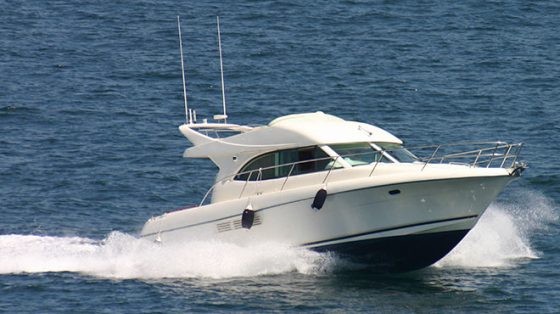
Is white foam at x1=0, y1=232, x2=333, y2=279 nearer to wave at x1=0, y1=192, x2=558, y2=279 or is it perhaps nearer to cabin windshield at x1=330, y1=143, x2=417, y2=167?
wave at x1=0, y1=192, x2=558, y2=279

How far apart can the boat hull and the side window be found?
630 millimetres

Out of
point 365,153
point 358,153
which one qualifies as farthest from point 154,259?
point 365,153

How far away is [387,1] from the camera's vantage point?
2313 inches

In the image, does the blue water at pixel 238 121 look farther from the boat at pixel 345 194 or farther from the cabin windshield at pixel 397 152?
the cabin windshield at pixel 397 152

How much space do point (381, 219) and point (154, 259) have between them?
16.0 feet

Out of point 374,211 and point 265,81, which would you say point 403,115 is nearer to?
point 265,81

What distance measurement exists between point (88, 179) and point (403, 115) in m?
11.3

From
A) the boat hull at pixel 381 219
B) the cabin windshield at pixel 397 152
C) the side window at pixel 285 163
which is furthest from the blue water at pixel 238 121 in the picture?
the cabin windshield at pixel 397 152

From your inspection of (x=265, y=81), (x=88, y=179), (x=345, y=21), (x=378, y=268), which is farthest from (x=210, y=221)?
(x=345, y=21)

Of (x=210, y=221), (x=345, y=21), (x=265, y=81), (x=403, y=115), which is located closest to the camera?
(x=210, y=221)

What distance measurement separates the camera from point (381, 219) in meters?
25.5

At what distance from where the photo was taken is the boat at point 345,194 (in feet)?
83.1

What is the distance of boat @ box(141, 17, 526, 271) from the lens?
83.1 feet

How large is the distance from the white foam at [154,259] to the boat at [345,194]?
0.79 feet
